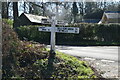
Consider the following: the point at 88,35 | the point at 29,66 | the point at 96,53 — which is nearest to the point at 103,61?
the point at 96,53

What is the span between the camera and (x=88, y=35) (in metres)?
19.0

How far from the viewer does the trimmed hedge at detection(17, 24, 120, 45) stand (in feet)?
61.1

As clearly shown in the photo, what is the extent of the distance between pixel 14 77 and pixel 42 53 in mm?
1331

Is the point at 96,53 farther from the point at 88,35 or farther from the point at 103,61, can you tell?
the point at 88,35

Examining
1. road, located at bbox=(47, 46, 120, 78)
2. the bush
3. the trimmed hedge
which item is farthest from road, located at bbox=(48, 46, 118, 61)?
the trimmed hedge

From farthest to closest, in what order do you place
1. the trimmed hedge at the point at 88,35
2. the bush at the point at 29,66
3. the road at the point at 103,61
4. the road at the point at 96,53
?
the trimmed hedge at the point at 88,35, the road at the point at 96,53, the road at the point at 103,61, the bush at the point at 29,66

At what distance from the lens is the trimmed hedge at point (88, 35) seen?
18625 millimetres

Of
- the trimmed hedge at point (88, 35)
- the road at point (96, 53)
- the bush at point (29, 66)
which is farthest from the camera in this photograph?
the trimmed hedge at point (88, 35)

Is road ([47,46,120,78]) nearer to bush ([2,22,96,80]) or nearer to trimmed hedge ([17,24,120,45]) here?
bush ([2,22,96,80])

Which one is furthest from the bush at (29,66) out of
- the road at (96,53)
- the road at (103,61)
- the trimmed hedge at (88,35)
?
the trimmed hedge at (88,35)

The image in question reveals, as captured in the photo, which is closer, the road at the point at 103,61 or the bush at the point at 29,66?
the bush at the point at 29,66

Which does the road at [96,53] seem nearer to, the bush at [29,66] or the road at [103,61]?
the road at [103,61]

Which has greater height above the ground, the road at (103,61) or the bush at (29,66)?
the bush at (29,66)

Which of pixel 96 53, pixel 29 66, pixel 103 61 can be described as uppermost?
pixel 29 66
